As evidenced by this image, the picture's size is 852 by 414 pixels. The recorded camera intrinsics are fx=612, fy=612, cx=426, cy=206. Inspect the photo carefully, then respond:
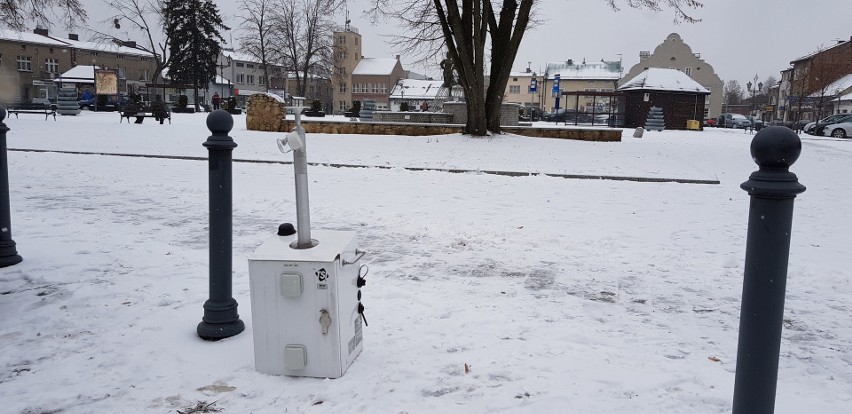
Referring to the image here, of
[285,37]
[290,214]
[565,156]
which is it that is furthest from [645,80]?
[290,214]

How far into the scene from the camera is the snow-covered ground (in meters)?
2.81

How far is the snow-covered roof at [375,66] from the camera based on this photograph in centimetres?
10950

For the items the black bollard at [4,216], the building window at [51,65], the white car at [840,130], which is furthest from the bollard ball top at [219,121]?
the building window at [51,65]

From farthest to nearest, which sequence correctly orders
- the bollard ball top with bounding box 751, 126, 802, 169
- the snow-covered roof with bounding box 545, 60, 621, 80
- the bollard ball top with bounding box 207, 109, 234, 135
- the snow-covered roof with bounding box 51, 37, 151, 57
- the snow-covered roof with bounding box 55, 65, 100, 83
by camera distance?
the snow-covered roof with bounding box 545, 60, 621, 80, the snow-covered roof with bounding box 51, 37, 151, 57, the snow-covered roof with bounding box 55, 65, 100, 83, the bollard ball top with bounding box 207, 109, 234, 135, the bollard ball top with bounding box 751, 126, 802, 169

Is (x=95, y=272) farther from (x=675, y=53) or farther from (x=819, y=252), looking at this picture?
(x=675, y=53)

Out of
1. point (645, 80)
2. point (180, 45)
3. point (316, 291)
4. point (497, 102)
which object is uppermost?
point (180, 45)

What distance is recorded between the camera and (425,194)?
8.69 m

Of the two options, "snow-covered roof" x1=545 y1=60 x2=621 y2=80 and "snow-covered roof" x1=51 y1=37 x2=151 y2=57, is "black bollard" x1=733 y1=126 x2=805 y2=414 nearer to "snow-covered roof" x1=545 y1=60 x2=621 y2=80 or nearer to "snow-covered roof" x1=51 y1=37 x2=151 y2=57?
"snow-covered roof" x1=51 y1=37 x2=151 y2=57

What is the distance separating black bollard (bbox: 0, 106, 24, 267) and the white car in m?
41.3

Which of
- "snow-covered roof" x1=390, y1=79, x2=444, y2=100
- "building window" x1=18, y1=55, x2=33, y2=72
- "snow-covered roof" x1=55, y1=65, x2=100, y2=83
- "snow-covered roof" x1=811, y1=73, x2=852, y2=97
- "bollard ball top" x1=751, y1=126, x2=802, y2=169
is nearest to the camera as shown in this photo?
"bollard ball top" x1=751, y1=126, x2=802, y2=169

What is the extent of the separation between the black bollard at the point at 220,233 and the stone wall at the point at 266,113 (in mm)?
18886

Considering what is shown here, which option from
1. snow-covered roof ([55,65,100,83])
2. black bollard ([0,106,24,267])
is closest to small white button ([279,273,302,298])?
black bollard ([0,106,24,267])

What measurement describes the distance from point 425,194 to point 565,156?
277 inches

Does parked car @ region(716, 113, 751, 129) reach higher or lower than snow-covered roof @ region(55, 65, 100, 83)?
lower
